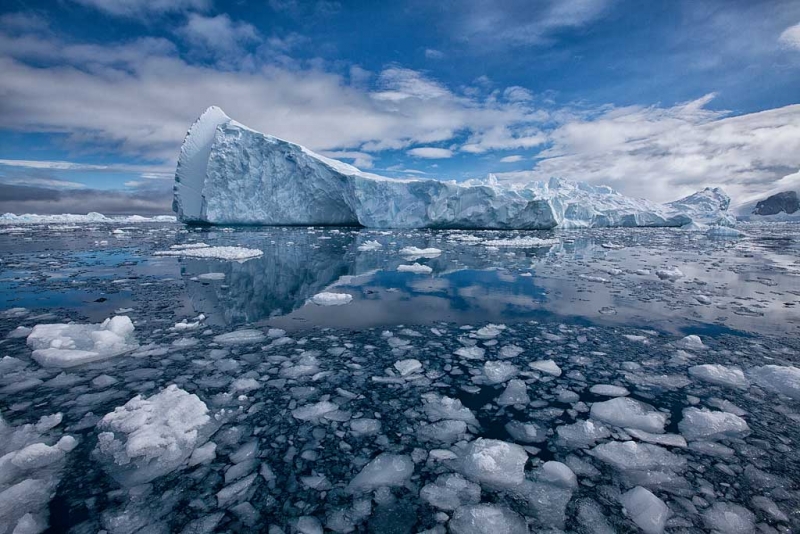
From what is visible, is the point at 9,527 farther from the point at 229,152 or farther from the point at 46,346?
the point at 229,152

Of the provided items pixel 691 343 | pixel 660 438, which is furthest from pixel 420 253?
pixel 660 438

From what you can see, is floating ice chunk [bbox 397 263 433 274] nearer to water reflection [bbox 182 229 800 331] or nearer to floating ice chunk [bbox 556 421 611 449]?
water reflection [bbox 182 229 800 331]

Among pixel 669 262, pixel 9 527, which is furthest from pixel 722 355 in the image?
pixel 669 262

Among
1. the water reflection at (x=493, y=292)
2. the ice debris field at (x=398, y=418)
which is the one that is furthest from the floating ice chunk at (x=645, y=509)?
the water reflection at (x=493, y=292)

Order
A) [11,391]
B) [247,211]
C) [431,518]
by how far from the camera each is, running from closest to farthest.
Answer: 1. [431,518]
2. [11,391]
3. [247,211]

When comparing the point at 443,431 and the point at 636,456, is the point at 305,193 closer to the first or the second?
the point at 443,431

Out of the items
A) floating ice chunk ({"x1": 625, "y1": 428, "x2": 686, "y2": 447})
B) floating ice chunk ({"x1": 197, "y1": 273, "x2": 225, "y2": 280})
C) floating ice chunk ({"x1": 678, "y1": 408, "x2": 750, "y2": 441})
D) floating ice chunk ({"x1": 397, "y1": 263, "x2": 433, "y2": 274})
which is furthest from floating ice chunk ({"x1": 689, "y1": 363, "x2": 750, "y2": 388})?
floating ice chunk ({"x1": 197, "y1": 273, "x2": 225, "y2": 280})

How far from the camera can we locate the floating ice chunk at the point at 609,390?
97.5 inches

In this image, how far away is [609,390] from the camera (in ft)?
8.29

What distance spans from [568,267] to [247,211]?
20604 mm

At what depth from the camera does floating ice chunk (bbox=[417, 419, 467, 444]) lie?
2.02m

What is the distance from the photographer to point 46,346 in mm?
3055

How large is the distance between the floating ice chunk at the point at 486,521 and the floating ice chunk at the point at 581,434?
640 millimetres

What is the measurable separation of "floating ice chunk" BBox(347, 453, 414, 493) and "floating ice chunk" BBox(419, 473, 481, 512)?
13 cm
